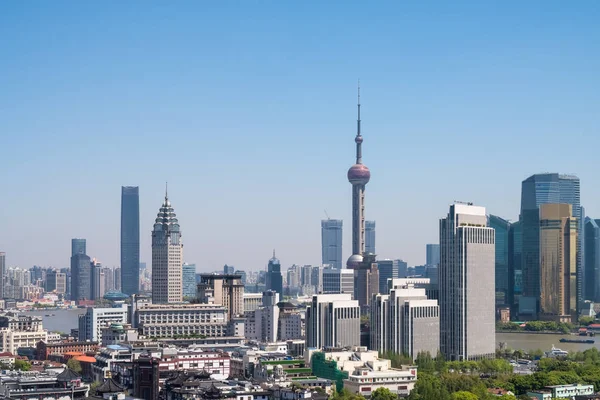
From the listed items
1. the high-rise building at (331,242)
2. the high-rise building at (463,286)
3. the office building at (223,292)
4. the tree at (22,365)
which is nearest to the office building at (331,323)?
the high-rise building at (463,286)

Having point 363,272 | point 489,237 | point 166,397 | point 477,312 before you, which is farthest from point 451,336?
point 363,272

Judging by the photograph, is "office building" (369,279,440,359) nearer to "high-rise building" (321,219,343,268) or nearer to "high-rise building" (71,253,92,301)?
"high-rise building" (71,253,92,301)

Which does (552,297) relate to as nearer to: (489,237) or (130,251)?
(489,237)

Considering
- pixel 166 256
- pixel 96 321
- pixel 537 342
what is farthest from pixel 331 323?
pixel 537 342

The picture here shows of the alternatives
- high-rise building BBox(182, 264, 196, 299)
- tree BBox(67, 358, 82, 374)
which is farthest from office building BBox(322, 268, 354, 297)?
tree BBox(67, 358, 82, 374)

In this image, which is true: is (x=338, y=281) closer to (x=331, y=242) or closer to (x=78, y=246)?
(x=331, y=242)

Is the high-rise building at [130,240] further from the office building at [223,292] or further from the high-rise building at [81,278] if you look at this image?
the office building at [223,292]
